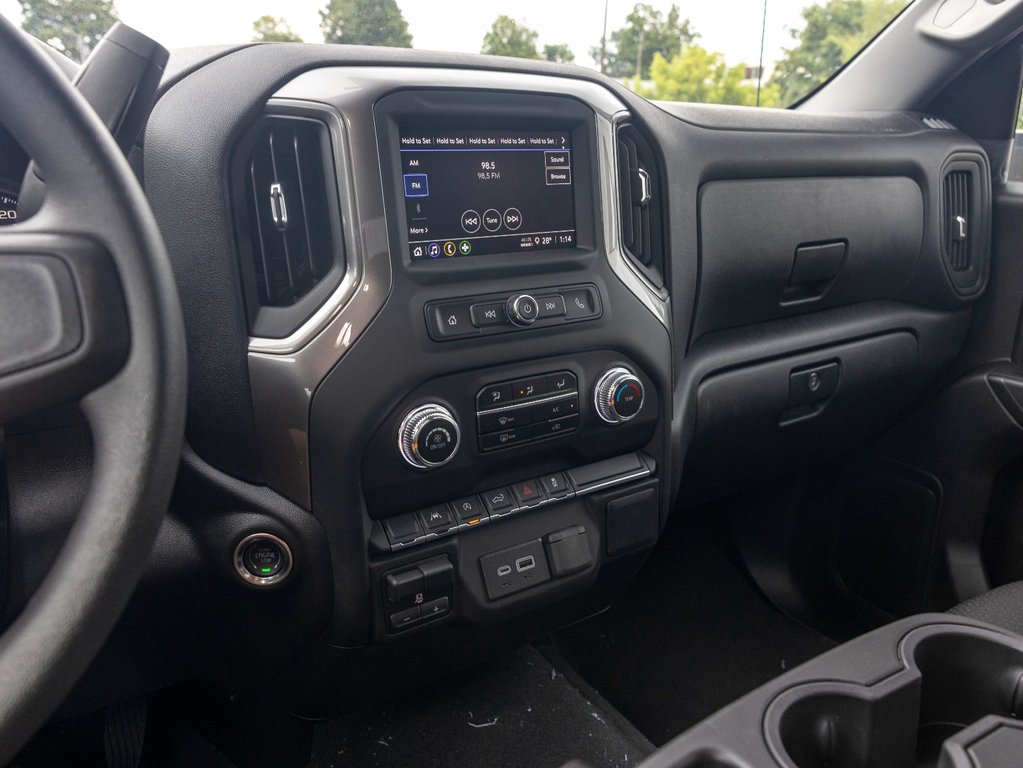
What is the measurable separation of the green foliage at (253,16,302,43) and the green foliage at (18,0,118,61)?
0.52 feet

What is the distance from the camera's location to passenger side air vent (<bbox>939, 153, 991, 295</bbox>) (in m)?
1.76

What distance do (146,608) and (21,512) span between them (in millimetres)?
214

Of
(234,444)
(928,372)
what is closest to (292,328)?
(234,444)

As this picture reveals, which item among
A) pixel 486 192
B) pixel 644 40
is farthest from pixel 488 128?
pixel 644 40

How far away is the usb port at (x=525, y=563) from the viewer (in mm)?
1195

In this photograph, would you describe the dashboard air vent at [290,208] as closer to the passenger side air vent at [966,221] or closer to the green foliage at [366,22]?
the green foliage at [366,22]

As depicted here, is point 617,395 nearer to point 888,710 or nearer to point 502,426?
point 502,426

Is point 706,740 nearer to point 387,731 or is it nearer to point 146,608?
point 146,608

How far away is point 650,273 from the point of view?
128 centimetres

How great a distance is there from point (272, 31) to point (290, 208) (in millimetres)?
238

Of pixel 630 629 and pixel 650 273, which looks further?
pixel 630 629

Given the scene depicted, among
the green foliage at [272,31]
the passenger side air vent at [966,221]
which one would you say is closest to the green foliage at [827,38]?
the passenger side air vent at [966,221]

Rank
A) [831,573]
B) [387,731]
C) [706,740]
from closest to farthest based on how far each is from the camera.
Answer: [706,740], [387,731], [831,573]

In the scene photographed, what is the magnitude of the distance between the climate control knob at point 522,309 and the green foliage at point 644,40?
0.45m
